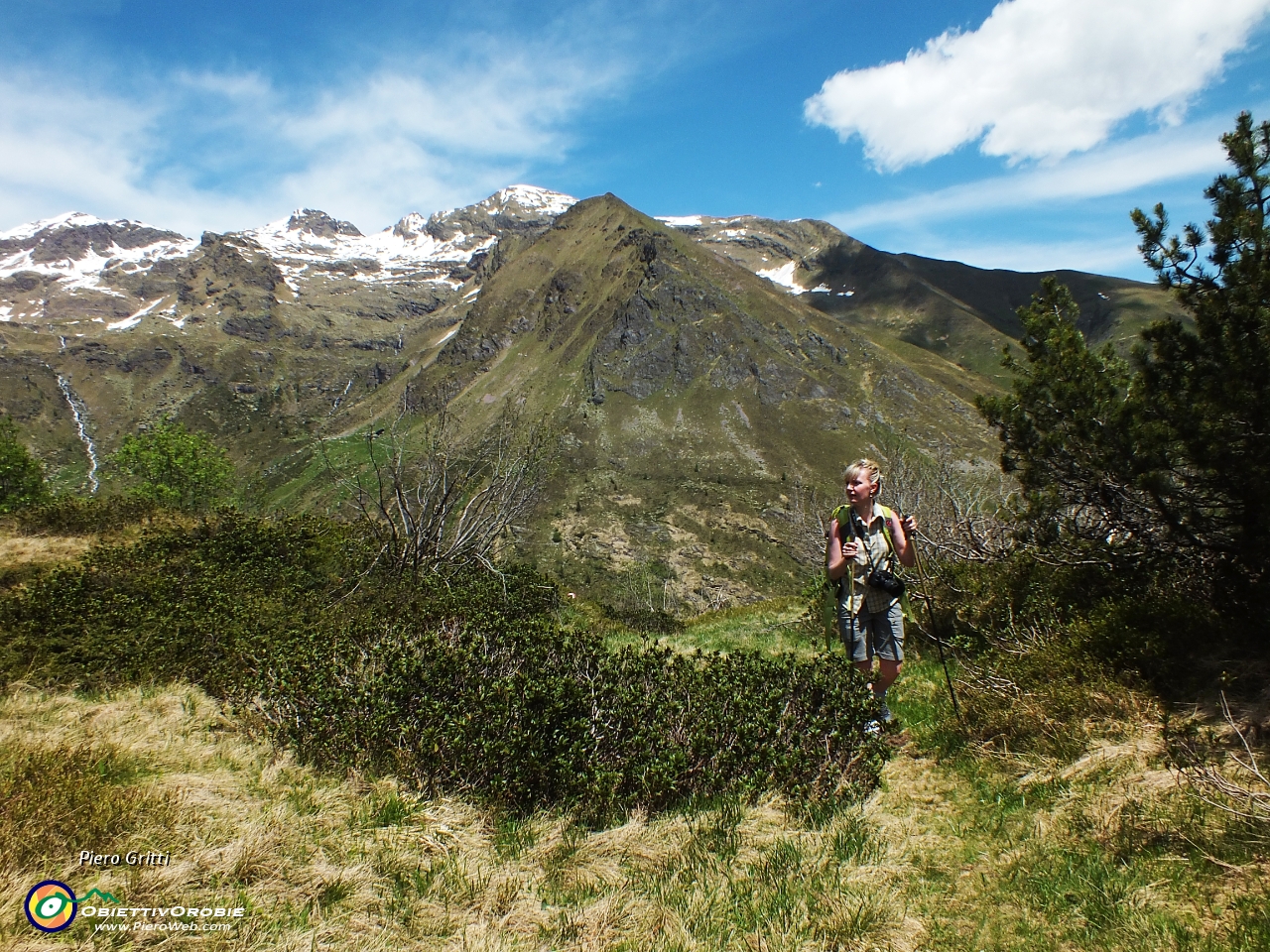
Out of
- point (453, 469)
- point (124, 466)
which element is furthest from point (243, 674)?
point (124, 466)

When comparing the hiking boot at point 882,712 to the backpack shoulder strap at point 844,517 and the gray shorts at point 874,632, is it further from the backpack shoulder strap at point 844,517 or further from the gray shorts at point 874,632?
the backpack shoulder strap at point 844,517

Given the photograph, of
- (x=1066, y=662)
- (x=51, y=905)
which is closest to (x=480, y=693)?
(x=51, y=905)

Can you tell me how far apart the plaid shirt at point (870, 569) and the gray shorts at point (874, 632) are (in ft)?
0.25

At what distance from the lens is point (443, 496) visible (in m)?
11.2

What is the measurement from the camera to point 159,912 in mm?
2994

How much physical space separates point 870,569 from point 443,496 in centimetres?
785

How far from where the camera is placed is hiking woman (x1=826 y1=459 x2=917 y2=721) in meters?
5.38

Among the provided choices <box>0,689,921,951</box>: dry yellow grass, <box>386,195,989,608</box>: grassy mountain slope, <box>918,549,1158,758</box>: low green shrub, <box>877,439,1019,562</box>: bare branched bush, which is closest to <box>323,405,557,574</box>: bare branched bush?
<box>0,689,921,951</box>: dry yellow grass

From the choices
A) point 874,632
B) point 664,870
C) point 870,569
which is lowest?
point 664,870

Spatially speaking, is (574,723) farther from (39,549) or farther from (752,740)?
(39,549)

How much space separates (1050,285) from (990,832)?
5728 millimetres

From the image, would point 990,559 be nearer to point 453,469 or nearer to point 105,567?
point 453,469

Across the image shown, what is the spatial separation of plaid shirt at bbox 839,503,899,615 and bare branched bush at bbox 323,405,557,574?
7.39m

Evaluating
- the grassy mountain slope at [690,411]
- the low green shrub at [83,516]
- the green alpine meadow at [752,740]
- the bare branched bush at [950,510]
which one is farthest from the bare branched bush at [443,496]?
the grassy mountain slope at [690,411]
